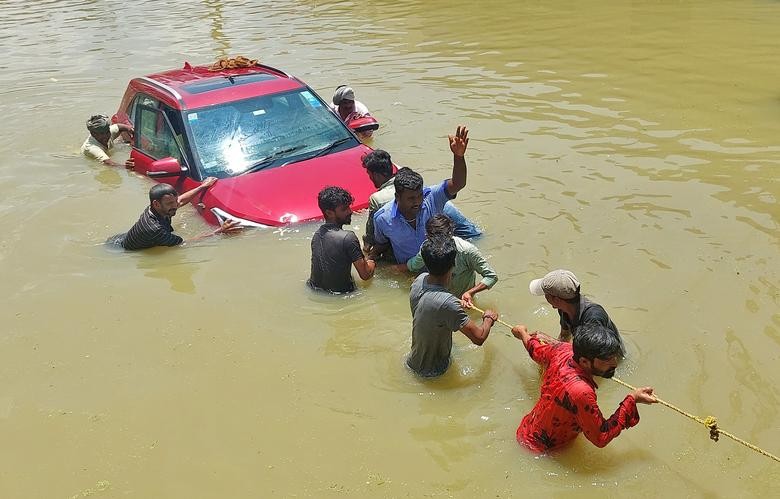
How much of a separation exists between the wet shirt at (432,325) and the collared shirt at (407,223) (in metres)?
1.13

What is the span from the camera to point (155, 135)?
776cm

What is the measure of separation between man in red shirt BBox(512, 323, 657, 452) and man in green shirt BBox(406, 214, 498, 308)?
909mm

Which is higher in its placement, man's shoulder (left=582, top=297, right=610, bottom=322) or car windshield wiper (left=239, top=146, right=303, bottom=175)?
man's shoulder (left=582, top=297, right=610, bottom=322)

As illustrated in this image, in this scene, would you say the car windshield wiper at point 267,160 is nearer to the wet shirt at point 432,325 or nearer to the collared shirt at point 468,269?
the collared shirt at point 468,269

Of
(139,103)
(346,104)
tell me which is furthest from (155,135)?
(346,104)

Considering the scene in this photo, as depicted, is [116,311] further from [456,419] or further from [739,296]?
[739,296]

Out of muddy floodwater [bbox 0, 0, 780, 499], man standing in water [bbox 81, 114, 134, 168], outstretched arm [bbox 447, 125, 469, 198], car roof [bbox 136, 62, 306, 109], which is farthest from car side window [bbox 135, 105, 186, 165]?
outstretched arm [bbox 447, 125, 469, 198]

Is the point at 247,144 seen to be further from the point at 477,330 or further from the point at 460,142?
the point at 477,330

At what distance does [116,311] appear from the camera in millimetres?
5648

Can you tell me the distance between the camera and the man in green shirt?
15.5 feet

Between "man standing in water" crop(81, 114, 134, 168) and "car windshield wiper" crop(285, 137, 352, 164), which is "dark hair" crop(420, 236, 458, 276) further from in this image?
"man standing in water" crop(81, 114, 134, 168)

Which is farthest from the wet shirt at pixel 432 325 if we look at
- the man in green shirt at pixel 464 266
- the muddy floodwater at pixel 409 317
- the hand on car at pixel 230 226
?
the hand on car at pixel 230 226

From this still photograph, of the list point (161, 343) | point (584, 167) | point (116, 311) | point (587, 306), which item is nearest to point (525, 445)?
point (587, 306)

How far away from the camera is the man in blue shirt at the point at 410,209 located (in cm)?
516
